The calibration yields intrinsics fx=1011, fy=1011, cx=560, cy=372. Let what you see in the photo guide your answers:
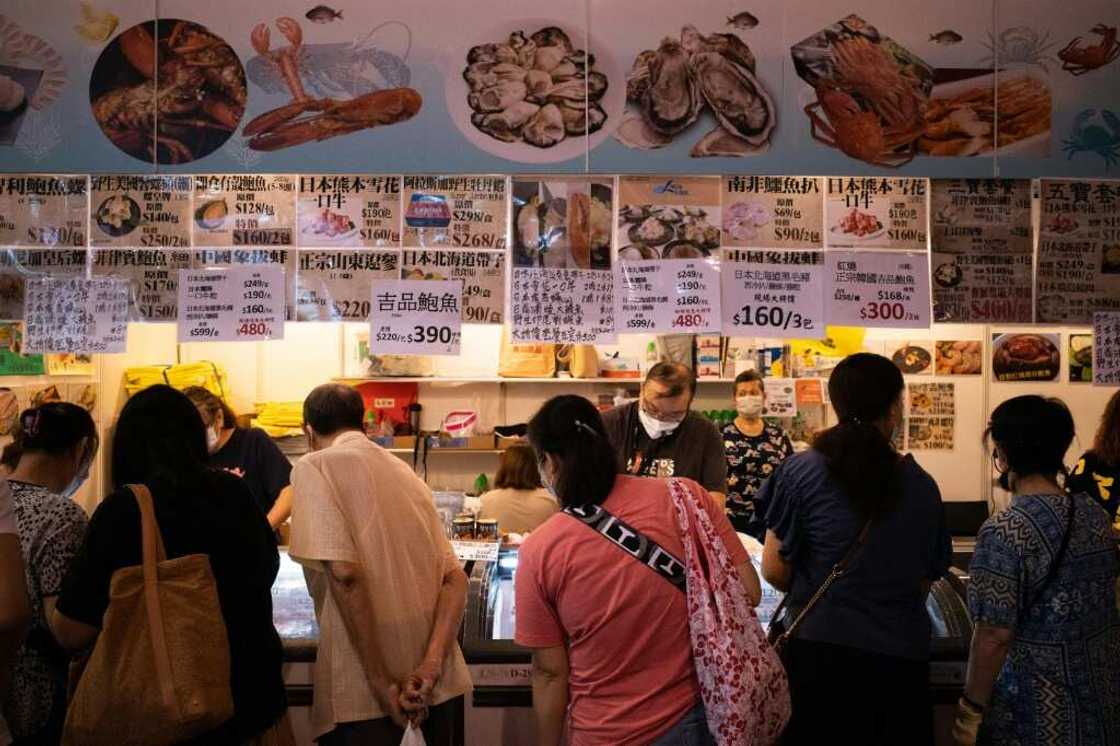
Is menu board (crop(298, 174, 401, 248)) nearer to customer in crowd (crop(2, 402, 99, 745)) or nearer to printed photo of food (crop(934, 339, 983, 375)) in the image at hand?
customer in crowd (crop(2, 402, 99, 745))

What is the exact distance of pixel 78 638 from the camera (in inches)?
93.1

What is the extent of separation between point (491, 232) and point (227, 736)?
6.13 feet

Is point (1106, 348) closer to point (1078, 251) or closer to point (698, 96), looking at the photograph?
point (1078, 251)

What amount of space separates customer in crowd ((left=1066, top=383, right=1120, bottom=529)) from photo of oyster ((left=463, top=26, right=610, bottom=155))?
219 centimetres

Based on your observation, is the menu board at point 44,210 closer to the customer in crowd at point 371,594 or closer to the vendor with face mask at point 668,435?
the customer in crowd at point 371,594

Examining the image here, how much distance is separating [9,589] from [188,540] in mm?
382

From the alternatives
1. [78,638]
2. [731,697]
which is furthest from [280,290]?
[731,697]

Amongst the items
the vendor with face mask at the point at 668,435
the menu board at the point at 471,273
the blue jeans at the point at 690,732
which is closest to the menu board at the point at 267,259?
the menu board at the point at 471,273

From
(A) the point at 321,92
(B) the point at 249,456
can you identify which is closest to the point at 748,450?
(B) the point at 249,456

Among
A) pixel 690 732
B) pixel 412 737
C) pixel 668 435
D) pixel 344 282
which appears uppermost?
pixel 344 282

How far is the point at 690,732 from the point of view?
2.34m

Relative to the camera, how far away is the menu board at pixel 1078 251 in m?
3.62

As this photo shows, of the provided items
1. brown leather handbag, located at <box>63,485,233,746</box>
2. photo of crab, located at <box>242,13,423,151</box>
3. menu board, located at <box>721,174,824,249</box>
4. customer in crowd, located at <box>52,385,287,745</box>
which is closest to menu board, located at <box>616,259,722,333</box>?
menu board, located at <box>721,174,824,249</box>

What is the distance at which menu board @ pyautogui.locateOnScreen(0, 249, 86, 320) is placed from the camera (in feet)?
11.9
